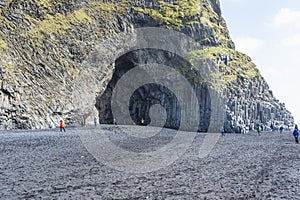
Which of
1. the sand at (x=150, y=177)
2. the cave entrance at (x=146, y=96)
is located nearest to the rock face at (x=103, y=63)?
the cave entrance at (x=146, y=96)

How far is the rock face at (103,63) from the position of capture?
45219 millimetres

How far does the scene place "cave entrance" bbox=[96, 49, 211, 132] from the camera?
211ft

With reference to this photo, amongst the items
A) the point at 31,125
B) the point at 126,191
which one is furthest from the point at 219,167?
the point at 31,125

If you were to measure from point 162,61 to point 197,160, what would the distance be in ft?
163

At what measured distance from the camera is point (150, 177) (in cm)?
1566

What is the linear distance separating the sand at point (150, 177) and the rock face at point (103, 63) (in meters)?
23.7

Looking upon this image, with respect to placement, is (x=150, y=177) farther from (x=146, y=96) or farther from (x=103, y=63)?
(x=146, y=96)

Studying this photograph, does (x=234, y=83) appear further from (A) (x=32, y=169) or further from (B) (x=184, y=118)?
(A) (x=32, y=169)

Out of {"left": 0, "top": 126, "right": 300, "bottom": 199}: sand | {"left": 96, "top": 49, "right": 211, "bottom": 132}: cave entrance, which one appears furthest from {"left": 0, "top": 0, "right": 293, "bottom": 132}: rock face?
{"left": 0, "top": 126, "right": 300, "bottom": 199}: sand

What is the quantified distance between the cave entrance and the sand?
41.0m

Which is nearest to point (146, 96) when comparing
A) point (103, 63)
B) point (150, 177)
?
point (103, 63)

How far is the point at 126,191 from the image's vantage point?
12.9 metres

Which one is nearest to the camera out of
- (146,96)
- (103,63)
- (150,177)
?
(150,177)

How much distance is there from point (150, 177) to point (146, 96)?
179ft
